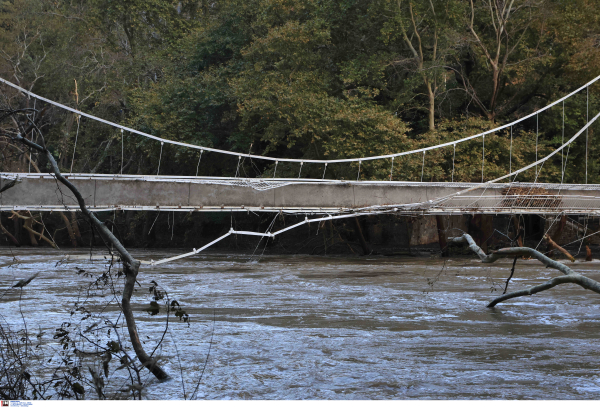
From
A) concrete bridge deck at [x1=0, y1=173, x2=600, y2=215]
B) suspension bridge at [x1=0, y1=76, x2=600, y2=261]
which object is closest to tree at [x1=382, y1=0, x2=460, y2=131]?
suspension bridge at [x1=0, y1=76, x2=600, y2=261]

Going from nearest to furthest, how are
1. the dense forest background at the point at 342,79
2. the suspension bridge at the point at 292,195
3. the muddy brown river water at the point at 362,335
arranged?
the muddy brown river water at the point at 362,335 → the suspension bridge at the point at 292,195 → the dense forest background at the point at 342,79

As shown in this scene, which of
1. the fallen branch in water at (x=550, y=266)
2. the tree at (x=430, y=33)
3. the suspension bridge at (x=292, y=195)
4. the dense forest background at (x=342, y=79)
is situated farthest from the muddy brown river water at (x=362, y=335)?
the tree at (x=430, y=33)

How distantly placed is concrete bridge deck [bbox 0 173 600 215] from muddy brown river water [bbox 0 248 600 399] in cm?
Answer: 168

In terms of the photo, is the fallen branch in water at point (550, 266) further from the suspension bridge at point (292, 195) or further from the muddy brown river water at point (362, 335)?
the suspension bridge at point (292, 195)

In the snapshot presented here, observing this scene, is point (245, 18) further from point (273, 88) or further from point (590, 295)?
point (590, 295)

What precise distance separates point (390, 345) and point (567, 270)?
2051 mm

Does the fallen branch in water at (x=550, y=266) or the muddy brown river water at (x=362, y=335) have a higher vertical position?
the fallen branch in water at (x=550, y=266)

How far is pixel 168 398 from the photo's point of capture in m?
5.45

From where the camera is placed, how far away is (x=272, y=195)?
661 inches

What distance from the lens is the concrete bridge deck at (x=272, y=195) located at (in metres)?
15.3

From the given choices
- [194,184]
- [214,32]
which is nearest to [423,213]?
[194,184]

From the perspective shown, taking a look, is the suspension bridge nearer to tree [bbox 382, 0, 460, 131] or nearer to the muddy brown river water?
the muddy brown river water

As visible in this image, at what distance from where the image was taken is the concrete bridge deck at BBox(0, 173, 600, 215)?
15.3 m

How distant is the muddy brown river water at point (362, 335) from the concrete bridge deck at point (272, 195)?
168cm
